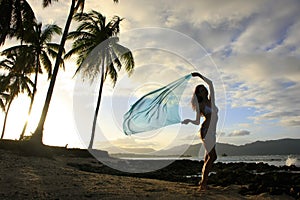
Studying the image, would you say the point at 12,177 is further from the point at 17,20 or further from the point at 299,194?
the point at 17,20

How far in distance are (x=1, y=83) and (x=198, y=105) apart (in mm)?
29779

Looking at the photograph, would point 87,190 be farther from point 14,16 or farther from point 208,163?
point 14,16

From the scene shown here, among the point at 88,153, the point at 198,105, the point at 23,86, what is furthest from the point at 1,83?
the point at 198,105

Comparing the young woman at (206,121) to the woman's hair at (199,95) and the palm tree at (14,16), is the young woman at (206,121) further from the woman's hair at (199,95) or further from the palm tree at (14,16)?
the palm tree at (14,16)

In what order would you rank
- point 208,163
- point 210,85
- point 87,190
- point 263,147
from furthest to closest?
1. point 263,147
2. point 210,85
3. point 208,163
4. point 87,190

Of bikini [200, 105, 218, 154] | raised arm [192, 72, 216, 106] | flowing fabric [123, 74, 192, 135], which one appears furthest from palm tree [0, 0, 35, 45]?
bikini [200, 105, 218, 154]

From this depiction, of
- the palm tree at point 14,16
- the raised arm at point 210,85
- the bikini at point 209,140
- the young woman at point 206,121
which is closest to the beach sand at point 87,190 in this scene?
the young woman at point 206,121

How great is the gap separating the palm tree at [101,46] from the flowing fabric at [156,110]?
1747 cm

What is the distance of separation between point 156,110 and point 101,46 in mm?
18800

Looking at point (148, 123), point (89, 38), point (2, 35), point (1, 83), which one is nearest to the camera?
point (148, 123)

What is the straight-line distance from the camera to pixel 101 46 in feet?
86.0

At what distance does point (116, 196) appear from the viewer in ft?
20.2

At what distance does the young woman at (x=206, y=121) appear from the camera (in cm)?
699

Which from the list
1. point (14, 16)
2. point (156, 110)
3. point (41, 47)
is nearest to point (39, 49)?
point (41, 47)
